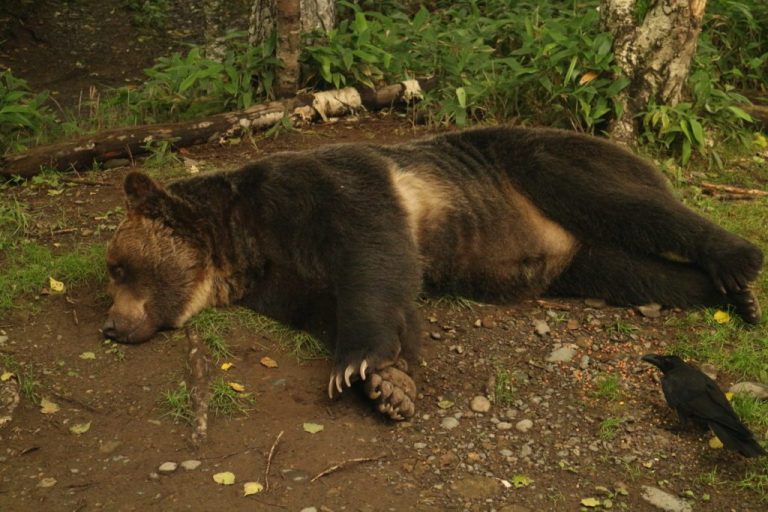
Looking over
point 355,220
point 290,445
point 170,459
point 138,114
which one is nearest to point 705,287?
point 355,220

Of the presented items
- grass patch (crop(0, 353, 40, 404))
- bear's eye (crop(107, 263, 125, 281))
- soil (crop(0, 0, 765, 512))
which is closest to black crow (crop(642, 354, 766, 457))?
soil (crop(0, 0, 765, 512))

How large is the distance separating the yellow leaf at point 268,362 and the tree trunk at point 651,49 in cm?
403

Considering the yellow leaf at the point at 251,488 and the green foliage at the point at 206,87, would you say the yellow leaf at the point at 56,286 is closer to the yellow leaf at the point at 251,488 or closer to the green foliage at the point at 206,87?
the yellow leaf at the point at 251,488

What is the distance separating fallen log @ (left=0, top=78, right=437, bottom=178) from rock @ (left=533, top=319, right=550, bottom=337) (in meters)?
3.56

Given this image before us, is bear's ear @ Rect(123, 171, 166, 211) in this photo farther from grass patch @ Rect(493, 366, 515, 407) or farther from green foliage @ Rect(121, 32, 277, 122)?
green foliage @ Rect(121, 32, 277, 122)

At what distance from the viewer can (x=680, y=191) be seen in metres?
7.43

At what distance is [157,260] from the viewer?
216 inches

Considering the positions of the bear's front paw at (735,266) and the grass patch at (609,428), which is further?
the bear's front paw at (735,266)

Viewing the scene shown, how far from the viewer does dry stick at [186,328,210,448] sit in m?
4.52

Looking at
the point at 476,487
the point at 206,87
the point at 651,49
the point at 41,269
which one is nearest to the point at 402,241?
the point at 476,487

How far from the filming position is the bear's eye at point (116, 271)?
5.48m

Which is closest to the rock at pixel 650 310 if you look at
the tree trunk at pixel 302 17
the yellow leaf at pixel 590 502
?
the yellow leaf at pixel 590 502

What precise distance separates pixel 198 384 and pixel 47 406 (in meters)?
0.76

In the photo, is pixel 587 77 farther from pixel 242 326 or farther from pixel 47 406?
pixel 47 406
